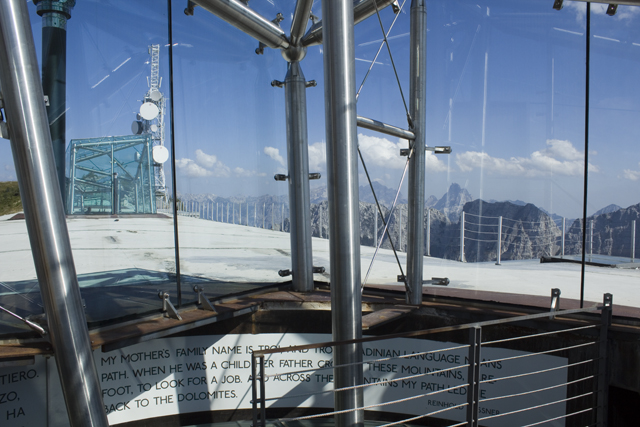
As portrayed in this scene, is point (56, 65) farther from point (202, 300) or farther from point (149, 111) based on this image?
point (202, 300)

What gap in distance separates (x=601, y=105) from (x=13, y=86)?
9.31ft

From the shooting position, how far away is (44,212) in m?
1.70

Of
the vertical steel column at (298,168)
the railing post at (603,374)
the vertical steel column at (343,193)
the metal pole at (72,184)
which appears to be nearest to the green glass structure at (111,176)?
the metal pole at (72,184)

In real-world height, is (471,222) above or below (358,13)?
below

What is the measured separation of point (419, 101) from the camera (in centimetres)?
281

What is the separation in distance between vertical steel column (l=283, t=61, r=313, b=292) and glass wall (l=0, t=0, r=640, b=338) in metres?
0.14

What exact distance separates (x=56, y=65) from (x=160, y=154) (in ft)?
2.25

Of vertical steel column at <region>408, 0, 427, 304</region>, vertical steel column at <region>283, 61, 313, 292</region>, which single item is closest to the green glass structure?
vertical steel column at <region>283, 61, 313, 292</region>

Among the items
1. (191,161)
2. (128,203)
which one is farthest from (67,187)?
(191,161)

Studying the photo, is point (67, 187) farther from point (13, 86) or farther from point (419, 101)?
point (419, 101)

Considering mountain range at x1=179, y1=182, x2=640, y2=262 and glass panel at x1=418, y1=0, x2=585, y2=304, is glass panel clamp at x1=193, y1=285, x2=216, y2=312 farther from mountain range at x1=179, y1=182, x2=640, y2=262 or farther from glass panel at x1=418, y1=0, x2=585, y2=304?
glass panel at x1=418, y1=0, x2=585, y2=304

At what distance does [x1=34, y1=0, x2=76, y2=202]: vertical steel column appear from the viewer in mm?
2234

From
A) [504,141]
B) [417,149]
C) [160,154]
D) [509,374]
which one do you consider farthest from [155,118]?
[509,374]

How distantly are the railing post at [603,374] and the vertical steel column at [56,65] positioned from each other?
272cm
